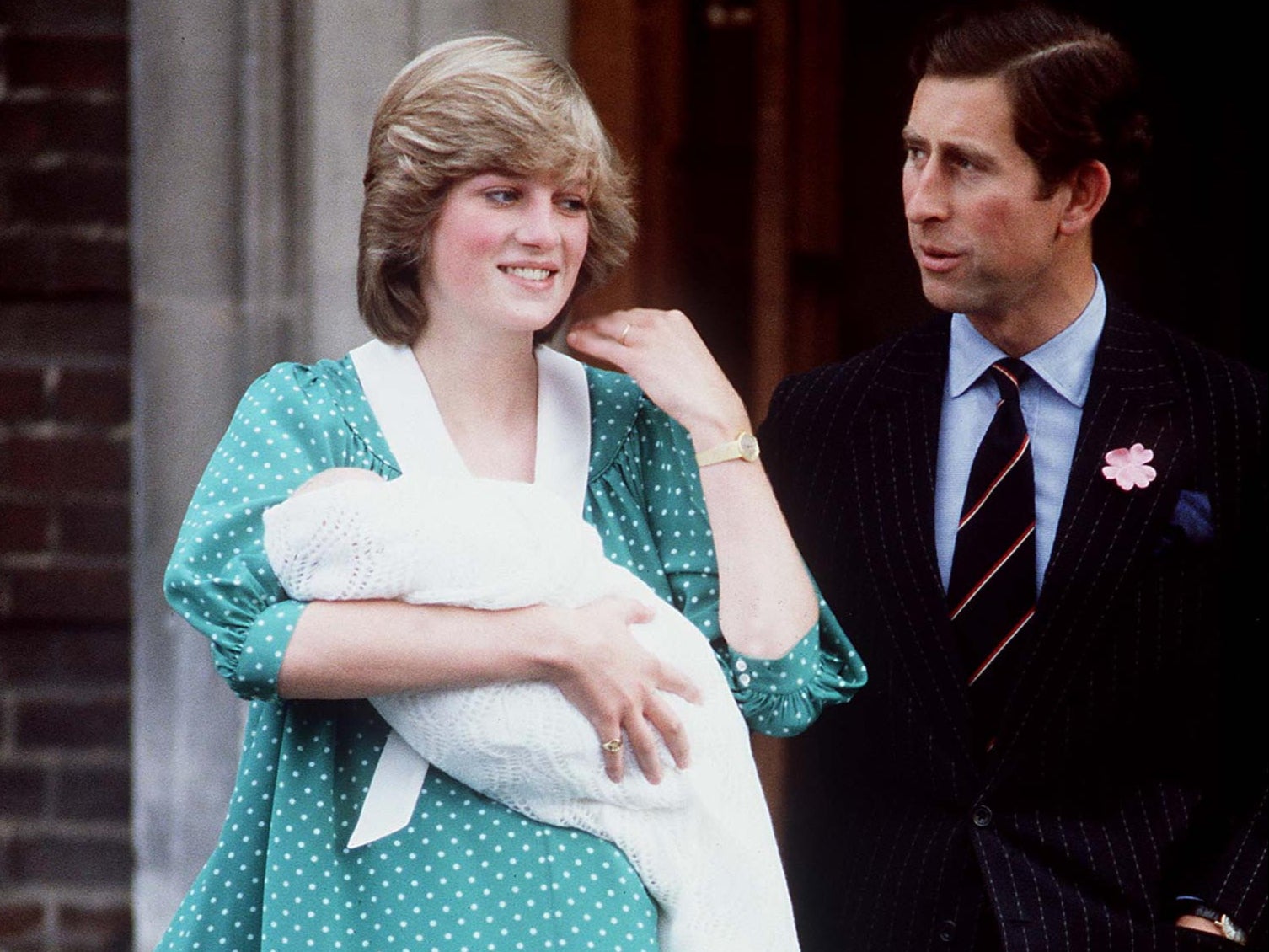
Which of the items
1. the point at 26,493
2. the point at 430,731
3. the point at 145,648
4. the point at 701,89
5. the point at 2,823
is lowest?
the point at 2,823

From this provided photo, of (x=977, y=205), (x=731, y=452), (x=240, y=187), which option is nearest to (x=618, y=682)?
(x=731, y=452)

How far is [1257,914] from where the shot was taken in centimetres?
255

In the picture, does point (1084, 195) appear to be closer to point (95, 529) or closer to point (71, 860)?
point (95, 529)

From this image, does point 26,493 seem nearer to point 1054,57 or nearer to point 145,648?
point 145,648

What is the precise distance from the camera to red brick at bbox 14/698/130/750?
3766 mm

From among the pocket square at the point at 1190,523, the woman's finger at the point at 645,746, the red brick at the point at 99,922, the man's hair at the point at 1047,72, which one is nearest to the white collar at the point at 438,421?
the woman's finger at the point at 645,746

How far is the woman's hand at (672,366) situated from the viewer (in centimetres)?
230

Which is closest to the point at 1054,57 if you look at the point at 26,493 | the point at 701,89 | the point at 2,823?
the point at 701,89

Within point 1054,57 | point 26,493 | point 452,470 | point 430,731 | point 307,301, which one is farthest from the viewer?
point 26,493

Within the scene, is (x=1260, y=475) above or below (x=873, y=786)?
above

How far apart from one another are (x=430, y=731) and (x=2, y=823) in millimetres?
2152

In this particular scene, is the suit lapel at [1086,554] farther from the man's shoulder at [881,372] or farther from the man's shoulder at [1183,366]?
the man's shoulder at [881,372]

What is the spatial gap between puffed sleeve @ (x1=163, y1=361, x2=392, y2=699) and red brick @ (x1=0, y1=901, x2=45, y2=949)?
77.3 inches

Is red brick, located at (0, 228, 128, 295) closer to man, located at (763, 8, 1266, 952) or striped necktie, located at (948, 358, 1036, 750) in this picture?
man, located at (763, 8, 1266, 952)
